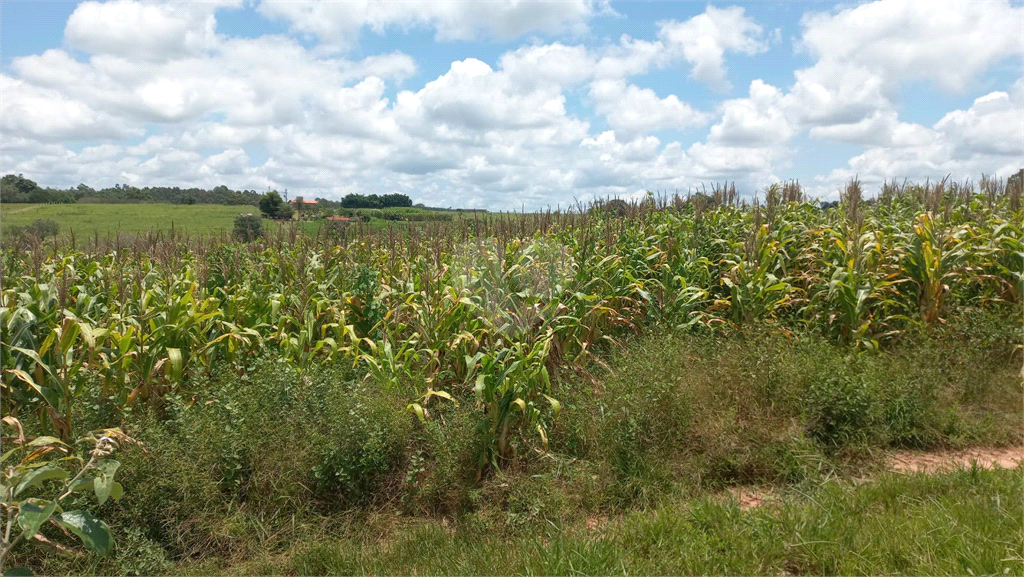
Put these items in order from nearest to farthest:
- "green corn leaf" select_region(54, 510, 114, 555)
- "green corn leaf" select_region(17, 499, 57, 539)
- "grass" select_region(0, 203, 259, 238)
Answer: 1. "green corn leaf" select_region(17, 499, 57, 539)
2. "green corn leaf" select_region(54, 510, 114, 555)
3. "grass" select_region(0, 203, 259, 238)

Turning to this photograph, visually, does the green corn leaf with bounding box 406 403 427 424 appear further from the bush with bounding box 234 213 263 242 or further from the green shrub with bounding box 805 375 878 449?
the bush with bounding box 234 213 263 242

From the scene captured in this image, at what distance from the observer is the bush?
402 inches

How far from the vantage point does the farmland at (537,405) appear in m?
3.34

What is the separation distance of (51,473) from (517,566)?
201 cm

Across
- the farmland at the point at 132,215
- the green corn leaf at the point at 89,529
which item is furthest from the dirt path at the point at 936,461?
the farmland at the point at 132,215

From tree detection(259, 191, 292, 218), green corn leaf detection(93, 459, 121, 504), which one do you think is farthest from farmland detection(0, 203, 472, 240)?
green corn leaf detection(93, 459, 121, 504)

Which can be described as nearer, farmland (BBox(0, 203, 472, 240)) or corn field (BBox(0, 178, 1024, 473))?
corn field (BBox(0, 178, 1024, 473))

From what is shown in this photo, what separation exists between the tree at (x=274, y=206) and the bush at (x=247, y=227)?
267mm

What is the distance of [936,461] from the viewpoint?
442cm

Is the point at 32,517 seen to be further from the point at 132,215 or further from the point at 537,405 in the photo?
the point at 132,215

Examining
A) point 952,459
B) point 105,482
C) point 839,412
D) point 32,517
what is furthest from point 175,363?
point 952,459

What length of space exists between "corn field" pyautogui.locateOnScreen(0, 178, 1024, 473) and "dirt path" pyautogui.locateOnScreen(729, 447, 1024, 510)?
4.23ft

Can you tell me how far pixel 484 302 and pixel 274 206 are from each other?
8667 millimetres

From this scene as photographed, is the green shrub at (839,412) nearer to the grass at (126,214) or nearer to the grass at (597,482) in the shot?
the grass at (597,482)
